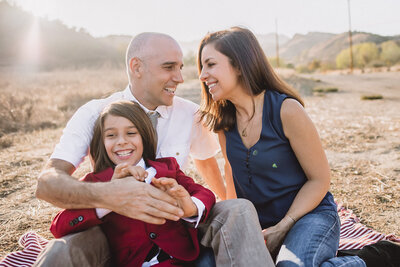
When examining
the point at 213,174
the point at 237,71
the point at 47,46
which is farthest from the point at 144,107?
the point at 47,46

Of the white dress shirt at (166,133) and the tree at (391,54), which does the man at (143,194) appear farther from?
the tree at (391,54)

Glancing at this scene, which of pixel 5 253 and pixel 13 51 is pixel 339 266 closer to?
pixel 5 253

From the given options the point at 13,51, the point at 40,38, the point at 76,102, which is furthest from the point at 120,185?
the point at 40,38

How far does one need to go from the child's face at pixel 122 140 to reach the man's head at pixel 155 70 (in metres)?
0.74

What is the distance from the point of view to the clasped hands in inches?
78.0

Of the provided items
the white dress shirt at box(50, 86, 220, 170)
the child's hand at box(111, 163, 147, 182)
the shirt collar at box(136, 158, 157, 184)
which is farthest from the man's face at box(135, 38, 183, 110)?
the child's hand at box(111, 163, 147, 182)

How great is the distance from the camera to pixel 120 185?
194 cm

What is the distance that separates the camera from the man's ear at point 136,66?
3.08 m

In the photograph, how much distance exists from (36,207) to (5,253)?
3.38ft

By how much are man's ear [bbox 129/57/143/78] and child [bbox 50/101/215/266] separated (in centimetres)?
67

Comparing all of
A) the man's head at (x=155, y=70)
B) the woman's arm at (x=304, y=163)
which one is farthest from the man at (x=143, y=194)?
the woman's arm at (x=304, y=163)

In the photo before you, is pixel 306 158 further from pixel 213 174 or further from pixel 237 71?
pixel 213 174

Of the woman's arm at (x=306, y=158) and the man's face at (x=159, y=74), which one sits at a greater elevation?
the man's face at (x=159, y=74)

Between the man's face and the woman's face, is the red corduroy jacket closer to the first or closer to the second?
the woman's face
